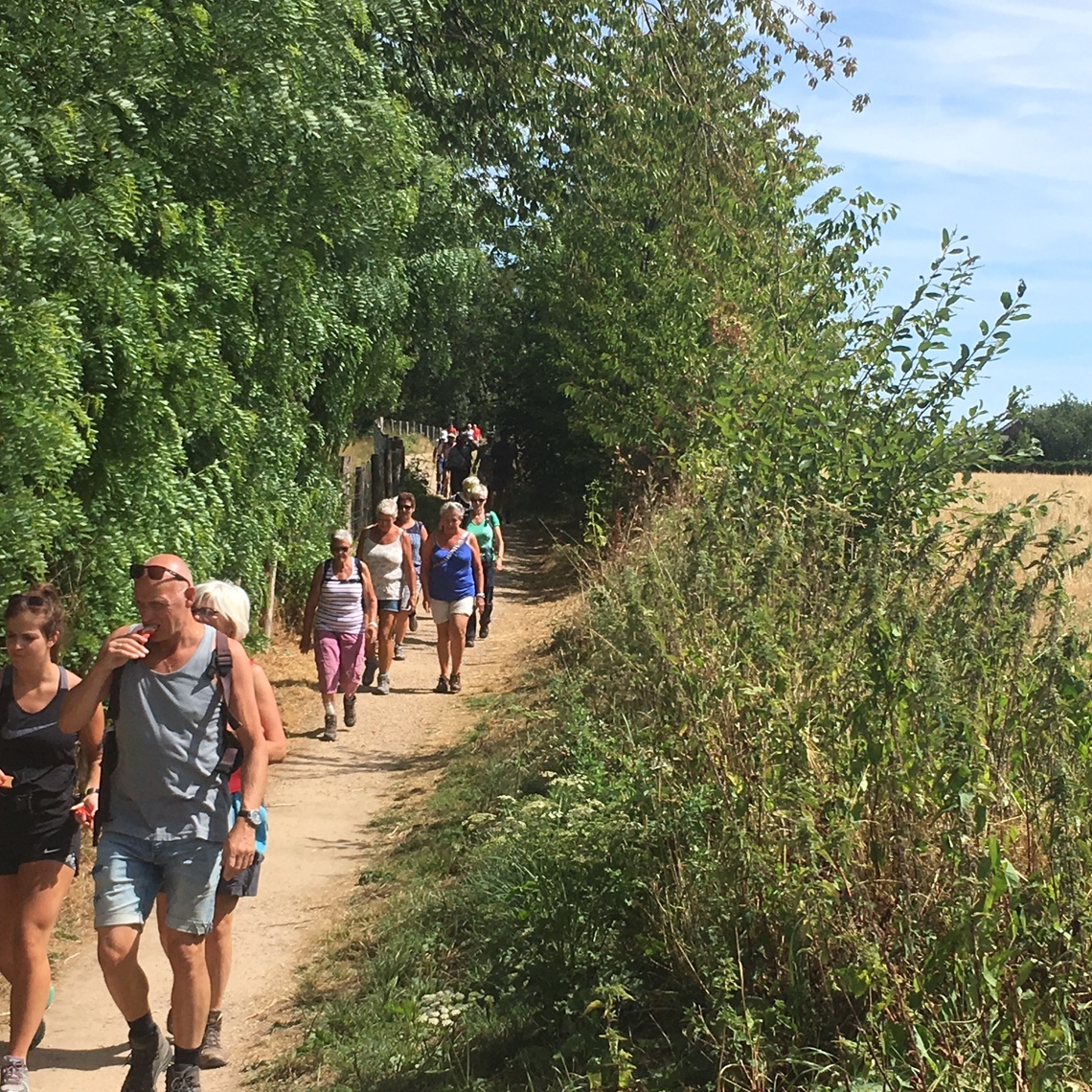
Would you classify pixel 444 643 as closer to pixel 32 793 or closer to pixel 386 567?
pixel 386 567

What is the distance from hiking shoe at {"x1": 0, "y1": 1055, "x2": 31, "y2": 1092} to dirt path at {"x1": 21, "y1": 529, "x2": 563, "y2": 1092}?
27 centimetres

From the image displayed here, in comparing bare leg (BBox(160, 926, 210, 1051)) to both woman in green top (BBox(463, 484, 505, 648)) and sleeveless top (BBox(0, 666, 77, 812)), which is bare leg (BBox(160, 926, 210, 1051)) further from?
woman in green top (BBox(463, 484, 505, 648))

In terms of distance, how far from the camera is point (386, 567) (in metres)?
11.5

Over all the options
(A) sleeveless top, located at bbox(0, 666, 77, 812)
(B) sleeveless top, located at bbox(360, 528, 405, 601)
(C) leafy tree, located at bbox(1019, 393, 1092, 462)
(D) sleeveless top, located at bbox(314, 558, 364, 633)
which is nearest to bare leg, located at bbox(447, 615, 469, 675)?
(B) sleeveless top, located at bbox(360, 528, 405, 601)

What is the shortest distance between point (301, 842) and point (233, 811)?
130 inches

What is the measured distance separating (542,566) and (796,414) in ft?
43.6

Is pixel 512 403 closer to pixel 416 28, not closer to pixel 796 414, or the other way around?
pixel 416 28

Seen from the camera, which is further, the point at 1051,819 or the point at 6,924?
the point at 6,924

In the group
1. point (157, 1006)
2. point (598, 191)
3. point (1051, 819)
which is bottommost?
point (157, 1006)

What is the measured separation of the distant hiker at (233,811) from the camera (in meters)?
4.89

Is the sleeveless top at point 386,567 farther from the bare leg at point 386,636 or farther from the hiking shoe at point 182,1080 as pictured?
the hiking shoe at point 182,1080

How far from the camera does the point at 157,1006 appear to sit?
565cm

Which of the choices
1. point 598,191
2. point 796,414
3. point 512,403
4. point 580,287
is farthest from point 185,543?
point 512,403

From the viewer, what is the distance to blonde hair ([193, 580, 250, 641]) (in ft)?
16.6
